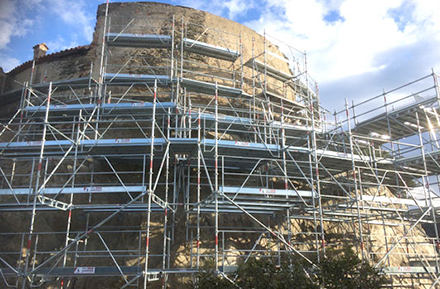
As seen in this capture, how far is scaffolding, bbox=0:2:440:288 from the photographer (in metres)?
10.6

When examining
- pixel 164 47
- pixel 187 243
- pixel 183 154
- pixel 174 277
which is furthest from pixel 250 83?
pixel 174 277

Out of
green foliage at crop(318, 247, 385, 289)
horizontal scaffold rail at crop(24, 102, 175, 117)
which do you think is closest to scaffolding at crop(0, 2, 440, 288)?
horizontal scaffold rail at crop(24, 102, 175, 117)

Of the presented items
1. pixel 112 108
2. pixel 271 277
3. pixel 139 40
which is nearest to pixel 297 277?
pixel 271 277

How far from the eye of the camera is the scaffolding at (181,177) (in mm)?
10555

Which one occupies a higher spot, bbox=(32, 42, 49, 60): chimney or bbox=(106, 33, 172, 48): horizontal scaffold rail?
bbox=(32, 42, 49, 60): chimney

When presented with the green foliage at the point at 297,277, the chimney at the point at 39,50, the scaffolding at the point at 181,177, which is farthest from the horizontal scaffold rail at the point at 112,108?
the green foliage at the point at 297,277

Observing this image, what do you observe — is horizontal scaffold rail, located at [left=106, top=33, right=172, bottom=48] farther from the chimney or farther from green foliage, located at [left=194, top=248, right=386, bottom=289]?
green foliage, located at [left=194, top=248, right=386, bottom=289]

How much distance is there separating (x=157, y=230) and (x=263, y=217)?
3788mm

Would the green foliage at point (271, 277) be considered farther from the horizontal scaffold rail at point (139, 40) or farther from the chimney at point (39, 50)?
the chimney at point (39, 50)

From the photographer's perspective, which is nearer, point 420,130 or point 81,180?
point 81,180

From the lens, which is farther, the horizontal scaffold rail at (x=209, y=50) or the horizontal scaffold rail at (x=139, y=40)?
the horizontal scaffold rail at (x=209, y=50)

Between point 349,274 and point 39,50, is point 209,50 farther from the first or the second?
point 349,274

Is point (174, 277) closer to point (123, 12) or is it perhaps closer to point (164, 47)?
point (164, 47)

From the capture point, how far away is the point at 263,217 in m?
13.1
